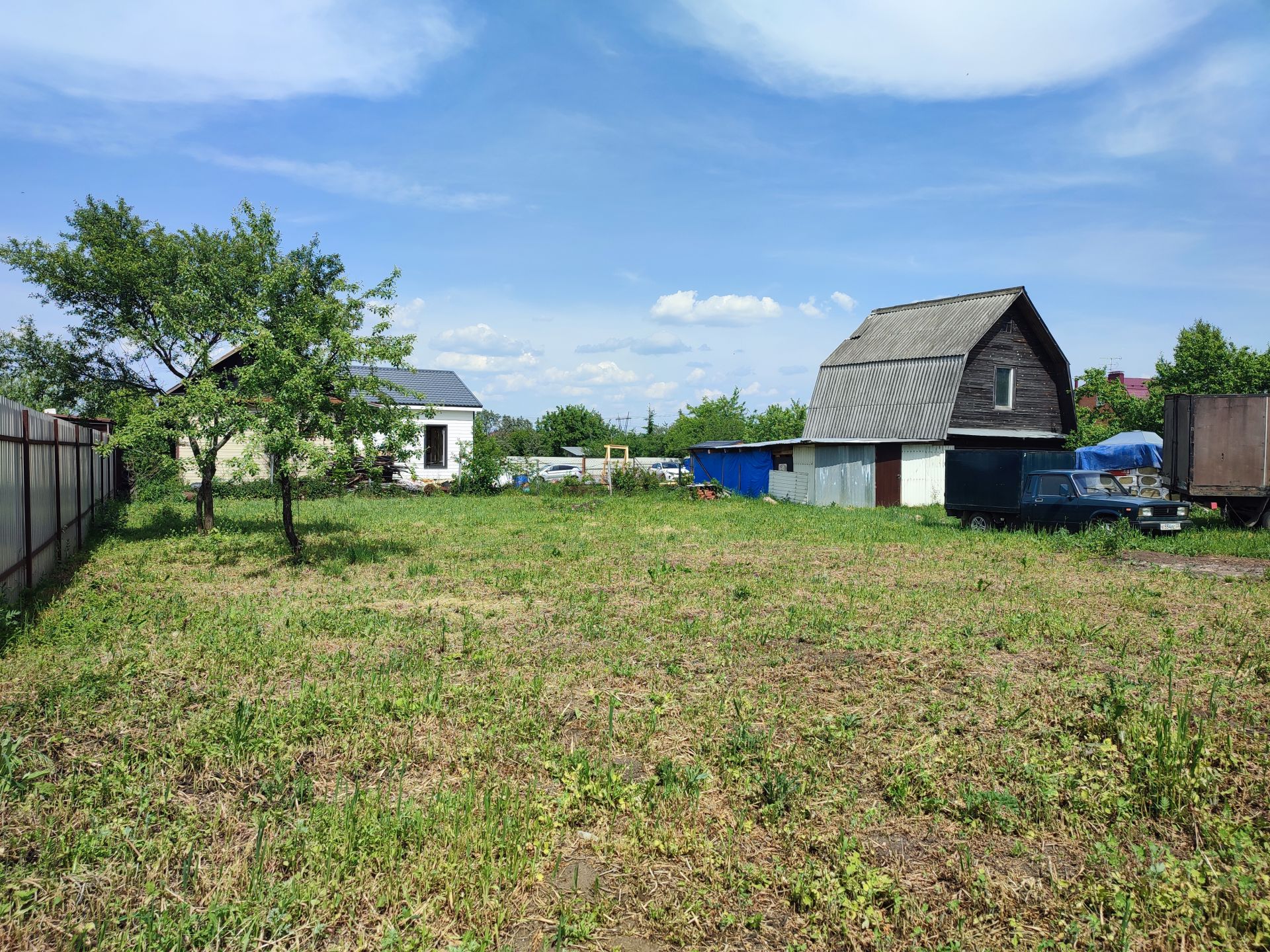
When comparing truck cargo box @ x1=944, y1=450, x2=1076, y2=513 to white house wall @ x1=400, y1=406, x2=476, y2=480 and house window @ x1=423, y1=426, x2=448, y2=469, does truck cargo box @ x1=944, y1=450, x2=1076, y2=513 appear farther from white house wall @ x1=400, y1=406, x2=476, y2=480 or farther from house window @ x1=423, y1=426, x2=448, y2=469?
house window @ x1=423, y1=426, x2=448, y2=469

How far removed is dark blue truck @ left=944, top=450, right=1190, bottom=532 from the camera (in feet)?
51.6

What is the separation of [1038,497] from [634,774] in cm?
1512

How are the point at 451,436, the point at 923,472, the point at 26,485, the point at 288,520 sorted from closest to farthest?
1. the point at 26,485
2. the point at 288,520
3. the point at 923,472
4. the point at 451,436

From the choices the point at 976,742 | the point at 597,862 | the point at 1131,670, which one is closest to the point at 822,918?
the point at 597,862

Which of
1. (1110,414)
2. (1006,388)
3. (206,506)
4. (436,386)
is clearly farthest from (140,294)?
(1110,414)

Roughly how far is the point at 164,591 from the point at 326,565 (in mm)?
2659

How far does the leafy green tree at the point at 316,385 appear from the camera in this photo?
12.5m

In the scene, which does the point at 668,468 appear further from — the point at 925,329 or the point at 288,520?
the point at 288,520

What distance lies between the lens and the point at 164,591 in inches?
408

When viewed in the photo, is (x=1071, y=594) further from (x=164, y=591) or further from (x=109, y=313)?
(x=109, y=313)

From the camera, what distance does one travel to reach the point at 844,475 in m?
28.3

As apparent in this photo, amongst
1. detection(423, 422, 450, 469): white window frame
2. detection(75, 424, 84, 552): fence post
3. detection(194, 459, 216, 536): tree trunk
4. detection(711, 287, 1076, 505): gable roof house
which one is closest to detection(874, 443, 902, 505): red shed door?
detection(711, 287, 1076, 505): gable roof house

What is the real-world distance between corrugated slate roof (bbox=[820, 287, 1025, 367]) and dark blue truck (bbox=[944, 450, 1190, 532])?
10363 millimetres

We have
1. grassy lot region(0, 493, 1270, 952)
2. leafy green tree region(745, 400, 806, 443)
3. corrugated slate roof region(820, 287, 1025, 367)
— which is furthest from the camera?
leafy green tree region(745, 400, 806, 443)
